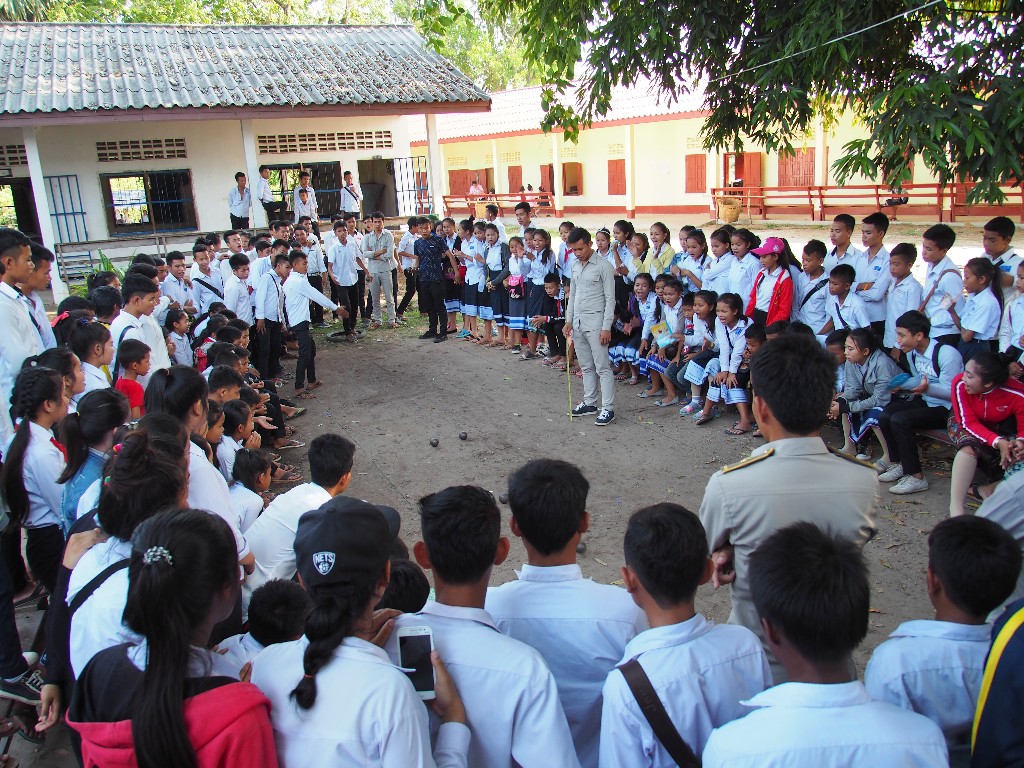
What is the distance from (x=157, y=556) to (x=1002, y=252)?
21.5ft

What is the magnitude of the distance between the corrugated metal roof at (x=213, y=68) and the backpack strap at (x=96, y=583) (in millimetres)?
12317

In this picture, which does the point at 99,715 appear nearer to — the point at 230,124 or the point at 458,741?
the point at 458,741

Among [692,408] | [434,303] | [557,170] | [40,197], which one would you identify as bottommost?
[692,408]

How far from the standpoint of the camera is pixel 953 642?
2.14 meters

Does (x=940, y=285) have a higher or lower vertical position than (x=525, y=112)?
lower

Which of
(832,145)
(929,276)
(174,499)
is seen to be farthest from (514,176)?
(174,499)

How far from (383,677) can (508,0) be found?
7.35m

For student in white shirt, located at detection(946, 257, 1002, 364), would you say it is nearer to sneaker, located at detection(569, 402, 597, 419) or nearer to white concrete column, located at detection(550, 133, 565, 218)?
sneaker, located at detection(569, 402, 597, 419)

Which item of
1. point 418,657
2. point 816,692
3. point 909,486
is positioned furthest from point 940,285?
point 418,657

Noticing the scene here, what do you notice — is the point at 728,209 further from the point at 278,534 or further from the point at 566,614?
the point at 566,614

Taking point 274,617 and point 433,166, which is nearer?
point 274,617

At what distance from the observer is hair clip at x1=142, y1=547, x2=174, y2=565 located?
1.84 m

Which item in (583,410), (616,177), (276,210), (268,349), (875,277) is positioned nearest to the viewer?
(875,277)

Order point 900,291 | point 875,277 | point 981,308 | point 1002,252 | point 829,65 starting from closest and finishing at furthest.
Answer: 1. point 981,308
2. point 829,65
3. point 1002,252
4. point 900,291
5. point 875,277
